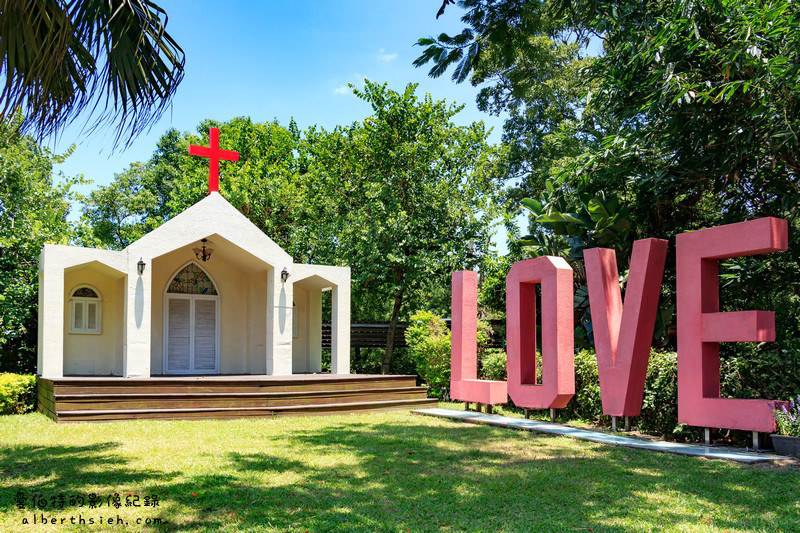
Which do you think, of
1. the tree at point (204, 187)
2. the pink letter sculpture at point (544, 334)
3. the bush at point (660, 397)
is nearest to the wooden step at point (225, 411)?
the pink letter sculpture at point (544, 334)

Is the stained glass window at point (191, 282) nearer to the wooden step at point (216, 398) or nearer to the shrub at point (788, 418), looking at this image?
the wooden step at point (216, 398)

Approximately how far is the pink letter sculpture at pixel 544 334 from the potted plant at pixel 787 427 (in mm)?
3605

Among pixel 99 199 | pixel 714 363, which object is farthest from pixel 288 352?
pixel 99 199

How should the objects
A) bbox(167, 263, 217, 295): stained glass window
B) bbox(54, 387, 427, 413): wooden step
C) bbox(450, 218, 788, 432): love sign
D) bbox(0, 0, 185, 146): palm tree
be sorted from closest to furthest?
bbox(0, 0, 185, 146): palm tree
bbox(450, 218, 788, 432): love sign
bbox(54, 387, 427, 413): wooden step
bbox(167, 263, 217, 295): stained glass window

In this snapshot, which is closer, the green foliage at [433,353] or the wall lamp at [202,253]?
the wall lamp at [202,253]

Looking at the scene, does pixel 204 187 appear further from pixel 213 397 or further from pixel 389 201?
pixel 213 397

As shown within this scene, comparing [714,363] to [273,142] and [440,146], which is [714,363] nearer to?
[440,146]

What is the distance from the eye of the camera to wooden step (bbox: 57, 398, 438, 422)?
489 inches

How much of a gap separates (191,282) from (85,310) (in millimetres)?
2610

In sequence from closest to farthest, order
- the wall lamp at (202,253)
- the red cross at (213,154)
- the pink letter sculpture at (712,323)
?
the pink letter sculpture at (712,323) < the red cross at (213,154) < the wall lamp at (202,253)

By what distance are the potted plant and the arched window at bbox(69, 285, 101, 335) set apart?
14061 mm

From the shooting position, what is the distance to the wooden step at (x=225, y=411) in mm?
12422

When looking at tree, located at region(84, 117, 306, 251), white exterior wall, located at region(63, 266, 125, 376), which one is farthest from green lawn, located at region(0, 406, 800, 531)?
tree, located at region(84, 117, 306, 251)

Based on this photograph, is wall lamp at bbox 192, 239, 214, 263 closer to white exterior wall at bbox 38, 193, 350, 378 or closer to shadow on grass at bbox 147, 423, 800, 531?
white exterior wall at bbox 38, 193, 350, 378
